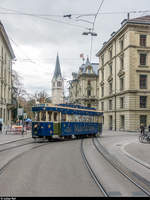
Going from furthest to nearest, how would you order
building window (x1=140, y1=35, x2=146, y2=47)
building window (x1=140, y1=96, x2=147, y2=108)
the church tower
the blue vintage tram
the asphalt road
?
the church tower < building window (x1=140, y1=35, x2=146, y2=47) < building window (x1=140, y1=96, x2=147, y2=108) < the blue vintage tram < the asphalt road

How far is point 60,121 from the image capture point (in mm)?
21094

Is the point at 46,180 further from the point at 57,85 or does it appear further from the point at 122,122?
the point at 57,85

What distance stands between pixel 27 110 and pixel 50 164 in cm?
6038

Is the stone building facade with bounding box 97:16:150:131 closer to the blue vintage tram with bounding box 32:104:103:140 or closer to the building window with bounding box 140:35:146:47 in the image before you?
the building window with bounding box 140:35:146:47

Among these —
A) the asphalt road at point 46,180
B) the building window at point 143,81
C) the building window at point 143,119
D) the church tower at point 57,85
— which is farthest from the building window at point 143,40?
the church tower at point 57,85

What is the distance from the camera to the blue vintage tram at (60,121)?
65.4 feet

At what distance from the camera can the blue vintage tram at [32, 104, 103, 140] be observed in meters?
19.9

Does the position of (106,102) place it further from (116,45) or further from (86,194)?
(86,194)

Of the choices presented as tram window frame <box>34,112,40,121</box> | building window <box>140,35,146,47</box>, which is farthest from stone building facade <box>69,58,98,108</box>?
tram window frame <box>34,112,40,121</box>

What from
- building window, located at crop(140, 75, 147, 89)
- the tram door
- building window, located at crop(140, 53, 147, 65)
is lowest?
the tram door

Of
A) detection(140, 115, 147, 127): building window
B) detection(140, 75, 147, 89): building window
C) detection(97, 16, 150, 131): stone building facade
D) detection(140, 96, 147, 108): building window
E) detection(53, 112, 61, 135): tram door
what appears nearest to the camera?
detection(53, 112, 61, 135): tram door

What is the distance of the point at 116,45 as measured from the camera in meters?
46.0

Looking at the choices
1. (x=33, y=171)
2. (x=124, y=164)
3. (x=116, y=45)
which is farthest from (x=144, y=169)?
(x=116, y=45)

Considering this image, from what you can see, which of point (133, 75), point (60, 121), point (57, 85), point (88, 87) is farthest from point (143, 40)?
point (57, 85)
